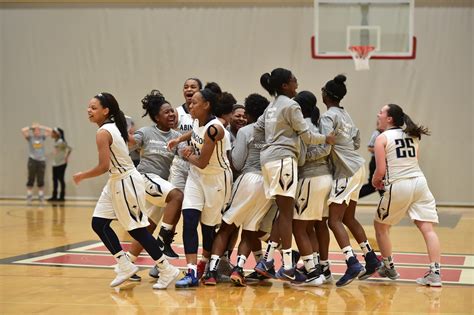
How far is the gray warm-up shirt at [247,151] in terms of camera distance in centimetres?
678

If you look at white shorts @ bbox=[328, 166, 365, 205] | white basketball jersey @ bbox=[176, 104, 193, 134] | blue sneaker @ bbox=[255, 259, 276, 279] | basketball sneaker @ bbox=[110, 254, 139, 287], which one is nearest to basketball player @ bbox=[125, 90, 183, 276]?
white basketball jersey @ bbox=[176, 104, 193, 134]

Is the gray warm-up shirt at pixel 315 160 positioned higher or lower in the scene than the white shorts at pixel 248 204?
higher

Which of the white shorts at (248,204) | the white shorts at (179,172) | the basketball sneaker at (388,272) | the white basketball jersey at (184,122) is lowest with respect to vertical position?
the basketball sneaker at (388,272)

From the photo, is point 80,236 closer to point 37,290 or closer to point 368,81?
point 37,290

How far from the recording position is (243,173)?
22.5 ft

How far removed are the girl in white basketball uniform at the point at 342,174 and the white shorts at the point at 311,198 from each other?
9 centimetres

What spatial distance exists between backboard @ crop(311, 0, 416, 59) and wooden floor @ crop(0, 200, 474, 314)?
6651mm

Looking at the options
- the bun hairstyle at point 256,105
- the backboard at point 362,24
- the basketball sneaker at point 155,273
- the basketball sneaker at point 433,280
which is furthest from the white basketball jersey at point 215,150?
the backboard at point 362,24

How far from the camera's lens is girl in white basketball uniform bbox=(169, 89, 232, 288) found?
21.5ft

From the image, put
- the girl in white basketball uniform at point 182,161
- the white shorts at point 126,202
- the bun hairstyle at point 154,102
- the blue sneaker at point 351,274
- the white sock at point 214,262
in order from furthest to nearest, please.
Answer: the girl in white basketball uniform at point 182,161 < the bun hairstyle at point 154,102 < the white sock at point 214,262 < the blue sneaker at point 351,274 < the white shorts at point 126,202

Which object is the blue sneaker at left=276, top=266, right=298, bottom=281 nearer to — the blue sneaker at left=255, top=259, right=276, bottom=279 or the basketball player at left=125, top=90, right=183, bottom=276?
the blue sneaker at left=255, top=259, right=276, bottom=279

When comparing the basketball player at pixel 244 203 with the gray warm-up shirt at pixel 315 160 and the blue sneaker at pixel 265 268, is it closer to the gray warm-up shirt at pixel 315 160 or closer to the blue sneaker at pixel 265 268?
the blue sneaker at pixel 265 268

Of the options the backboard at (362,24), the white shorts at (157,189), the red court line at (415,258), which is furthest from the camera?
the backboard at (362,24)

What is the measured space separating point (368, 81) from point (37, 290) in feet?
38.2
